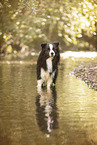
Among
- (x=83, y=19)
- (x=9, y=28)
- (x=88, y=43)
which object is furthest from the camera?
(x=88, y=43)

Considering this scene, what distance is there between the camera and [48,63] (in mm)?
12539

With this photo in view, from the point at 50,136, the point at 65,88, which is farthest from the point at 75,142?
the point at 65,88

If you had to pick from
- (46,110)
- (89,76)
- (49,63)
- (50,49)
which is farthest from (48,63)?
(89,76)

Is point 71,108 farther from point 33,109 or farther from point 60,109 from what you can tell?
point 33,109

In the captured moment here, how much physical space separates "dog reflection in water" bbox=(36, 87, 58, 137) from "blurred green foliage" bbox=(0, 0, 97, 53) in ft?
20.1

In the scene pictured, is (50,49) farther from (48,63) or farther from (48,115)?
(48,115)

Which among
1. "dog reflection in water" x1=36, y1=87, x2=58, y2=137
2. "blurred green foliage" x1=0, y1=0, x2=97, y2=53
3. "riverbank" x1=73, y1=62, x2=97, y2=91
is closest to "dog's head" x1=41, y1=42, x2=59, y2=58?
"dog reflection in water" x1=36, y1=87, x2=58, y2=137

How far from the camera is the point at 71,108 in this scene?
30.6 ft

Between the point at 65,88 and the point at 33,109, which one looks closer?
the point at 33,109

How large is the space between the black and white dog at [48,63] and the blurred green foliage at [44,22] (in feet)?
15.9

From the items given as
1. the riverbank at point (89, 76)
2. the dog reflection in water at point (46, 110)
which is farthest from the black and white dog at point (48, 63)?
the riverbank at point (89, 76)

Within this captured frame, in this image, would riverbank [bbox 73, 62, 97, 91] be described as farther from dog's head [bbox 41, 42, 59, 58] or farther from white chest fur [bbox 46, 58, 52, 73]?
dog's head [bbox 41, 42, 59, 58]

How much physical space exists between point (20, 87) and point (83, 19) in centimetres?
584

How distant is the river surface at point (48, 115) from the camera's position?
6516mm
